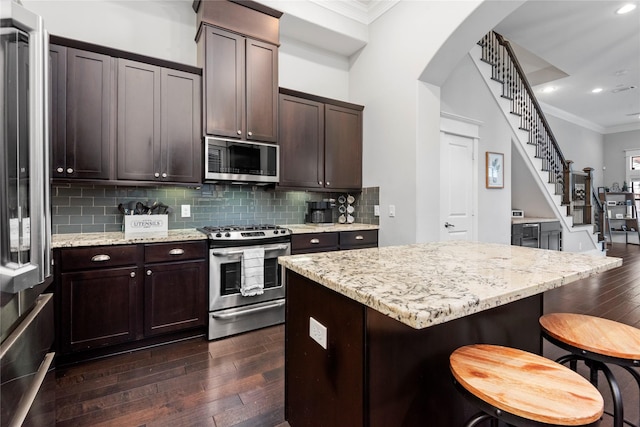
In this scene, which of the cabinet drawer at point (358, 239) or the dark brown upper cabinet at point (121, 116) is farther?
the cabinet drawer at point (358, 239)

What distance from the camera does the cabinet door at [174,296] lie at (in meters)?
2.48

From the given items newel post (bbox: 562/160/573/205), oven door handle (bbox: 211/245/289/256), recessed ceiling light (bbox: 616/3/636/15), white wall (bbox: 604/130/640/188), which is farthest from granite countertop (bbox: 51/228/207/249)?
white wall (bbox: 604/130/640/188)

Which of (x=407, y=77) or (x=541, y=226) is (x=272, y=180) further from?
(x=541, y=226)

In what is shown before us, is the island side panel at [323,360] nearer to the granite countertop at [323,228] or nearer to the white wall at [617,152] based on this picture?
the granite countertop at [323,228]

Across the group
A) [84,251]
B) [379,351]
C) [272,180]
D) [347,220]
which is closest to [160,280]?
[84,251]

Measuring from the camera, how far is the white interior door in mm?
3926

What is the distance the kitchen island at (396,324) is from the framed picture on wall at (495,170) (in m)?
3.15

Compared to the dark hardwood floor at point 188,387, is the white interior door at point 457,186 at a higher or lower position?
higher

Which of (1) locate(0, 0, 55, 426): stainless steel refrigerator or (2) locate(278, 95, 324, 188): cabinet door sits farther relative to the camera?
(2) locate(278, 95, 324, 188): cabinet door

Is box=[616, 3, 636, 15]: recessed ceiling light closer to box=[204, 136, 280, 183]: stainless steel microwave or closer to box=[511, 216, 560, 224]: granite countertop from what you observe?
box=[511, 216, 560, 224]: granite countertop

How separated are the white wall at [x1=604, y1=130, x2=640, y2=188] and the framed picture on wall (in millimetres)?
7539

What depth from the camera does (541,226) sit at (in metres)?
5.25

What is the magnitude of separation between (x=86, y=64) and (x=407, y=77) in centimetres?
294

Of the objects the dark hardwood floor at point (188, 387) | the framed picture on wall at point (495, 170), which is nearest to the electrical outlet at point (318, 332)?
the dark hardwood floor at point (188, 387)
